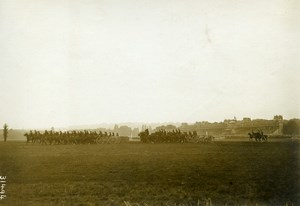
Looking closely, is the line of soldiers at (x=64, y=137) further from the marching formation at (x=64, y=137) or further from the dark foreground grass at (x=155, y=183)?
the dark foreground grass at (x=155, y=183)

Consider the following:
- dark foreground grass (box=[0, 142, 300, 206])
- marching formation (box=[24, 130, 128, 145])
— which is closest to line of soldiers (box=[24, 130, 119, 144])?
marching formation (box=[24, 130, 128, 145])

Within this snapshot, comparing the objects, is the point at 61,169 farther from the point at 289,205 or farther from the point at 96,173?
the point at 289,205

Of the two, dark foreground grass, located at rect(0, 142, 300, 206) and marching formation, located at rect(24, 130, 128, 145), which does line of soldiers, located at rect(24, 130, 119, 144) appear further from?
dark foreground grass, located at rect(0, 142, 300, 206)

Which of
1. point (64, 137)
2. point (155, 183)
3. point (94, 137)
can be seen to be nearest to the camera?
point (155, 183)

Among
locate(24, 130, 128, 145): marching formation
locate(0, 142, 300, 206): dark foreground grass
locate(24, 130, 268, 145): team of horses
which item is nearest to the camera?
locate(0, 142, 300, 206): dark foreground grass

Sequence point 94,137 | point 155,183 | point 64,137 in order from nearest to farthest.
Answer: point 155,183
point 64,137
point 94,137

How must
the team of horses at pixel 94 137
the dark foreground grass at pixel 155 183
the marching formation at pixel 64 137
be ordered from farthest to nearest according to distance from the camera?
the team of horses at pixel 94 137
the marching formation at pixel 64 137
the dark foreground grass at pixel 155 183

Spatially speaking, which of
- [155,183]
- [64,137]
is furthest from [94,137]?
Answer: [155,183]

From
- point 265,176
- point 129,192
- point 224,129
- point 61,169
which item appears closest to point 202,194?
point 129,192

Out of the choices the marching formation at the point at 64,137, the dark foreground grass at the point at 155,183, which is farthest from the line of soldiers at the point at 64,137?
the dark foreground grass at the point at 155,183

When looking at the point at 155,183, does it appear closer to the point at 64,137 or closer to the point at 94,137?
the point at 64,137

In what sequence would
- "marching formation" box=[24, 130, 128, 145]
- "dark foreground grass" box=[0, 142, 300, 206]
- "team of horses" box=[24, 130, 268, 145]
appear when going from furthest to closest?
"team of horses" box=[24, 130, 268, 145], "marching formation" box=[24, 130, 128, 145], "dark foreground grass" box=[0, 142, 300, 206]
